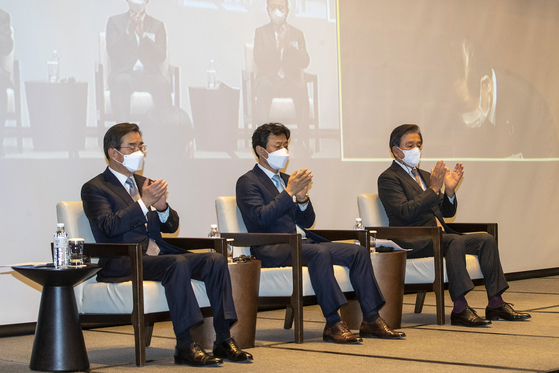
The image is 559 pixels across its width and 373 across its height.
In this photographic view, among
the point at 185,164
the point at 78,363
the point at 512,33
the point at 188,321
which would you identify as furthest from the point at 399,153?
the point at 512,33

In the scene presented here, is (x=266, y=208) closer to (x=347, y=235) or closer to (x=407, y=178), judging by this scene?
(x=347, y=235)

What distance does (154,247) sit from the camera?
3797 mm

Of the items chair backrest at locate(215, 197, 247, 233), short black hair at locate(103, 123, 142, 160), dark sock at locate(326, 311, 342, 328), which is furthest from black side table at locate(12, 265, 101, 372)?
dark sock at locate(326, 311, 342, 328)

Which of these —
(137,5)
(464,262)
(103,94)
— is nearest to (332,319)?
(464,262)

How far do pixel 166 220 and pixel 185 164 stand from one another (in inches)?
52.2

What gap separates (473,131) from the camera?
687cm

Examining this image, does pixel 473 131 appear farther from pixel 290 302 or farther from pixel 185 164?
pixel 290 302

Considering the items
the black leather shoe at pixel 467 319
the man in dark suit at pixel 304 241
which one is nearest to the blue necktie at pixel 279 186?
the man in dark suit at pixel 304 241

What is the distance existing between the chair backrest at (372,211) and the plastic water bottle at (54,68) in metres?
2.16

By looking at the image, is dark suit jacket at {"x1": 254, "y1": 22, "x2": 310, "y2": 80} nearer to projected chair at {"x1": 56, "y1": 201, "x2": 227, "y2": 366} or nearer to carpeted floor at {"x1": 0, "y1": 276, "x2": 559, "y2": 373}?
carpeted floor at {"x1": 0, "y1": 276, "x2": 559, "y2": 373}

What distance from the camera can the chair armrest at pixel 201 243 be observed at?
371 centimetres

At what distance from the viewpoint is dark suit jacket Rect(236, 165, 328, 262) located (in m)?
4.04

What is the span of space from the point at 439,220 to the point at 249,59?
1.89 m

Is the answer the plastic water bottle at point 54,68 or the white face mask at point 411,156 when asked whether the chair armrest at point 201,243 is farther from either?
the white face mask at point 411,156
